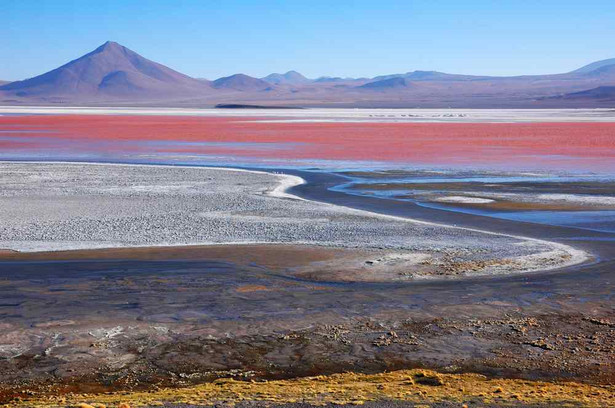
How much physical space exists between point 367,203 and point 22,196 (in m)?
7.62

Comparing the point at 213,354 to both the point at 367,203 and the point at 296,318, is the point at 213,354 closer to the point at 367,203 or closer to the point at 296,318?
the point at 296,318

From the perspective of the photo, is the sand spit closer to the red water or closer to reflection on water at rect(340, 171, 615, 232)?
reflection on water at rect(340, 171, 615, 232)

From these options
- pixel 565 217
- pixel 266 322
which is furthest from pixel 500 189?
pixel 266 322

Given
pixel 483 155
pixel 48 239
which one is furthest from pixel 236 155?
pixel 48 239

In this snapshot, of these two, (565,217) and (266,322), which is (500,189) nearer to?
(565,217)

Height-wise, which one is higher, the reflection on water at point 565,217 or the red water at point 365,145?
the reflection on water at point 565,217

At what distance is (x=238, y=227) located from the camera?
14.9 metres

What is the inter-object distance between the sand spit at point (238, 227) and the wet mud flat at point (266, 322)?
62 centimetres

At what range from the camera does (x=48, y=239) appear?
44.6 ft

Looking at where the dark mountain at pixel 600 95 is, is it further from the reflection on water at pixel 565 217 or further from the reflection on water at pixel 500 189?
the reflection on water at pixel 565 217

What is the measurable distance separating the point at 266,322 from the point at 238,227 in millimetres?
6030

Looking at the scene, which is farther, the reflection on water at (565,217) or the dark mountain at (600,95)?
the dark mountain at (600,95)

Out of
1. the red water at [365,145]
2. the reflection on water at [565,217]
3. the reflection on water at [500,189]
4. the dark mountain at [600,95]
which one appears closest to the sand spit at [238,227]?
the reflection on water at [565,217]

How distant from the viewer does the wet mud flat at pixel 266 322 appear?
743cm
